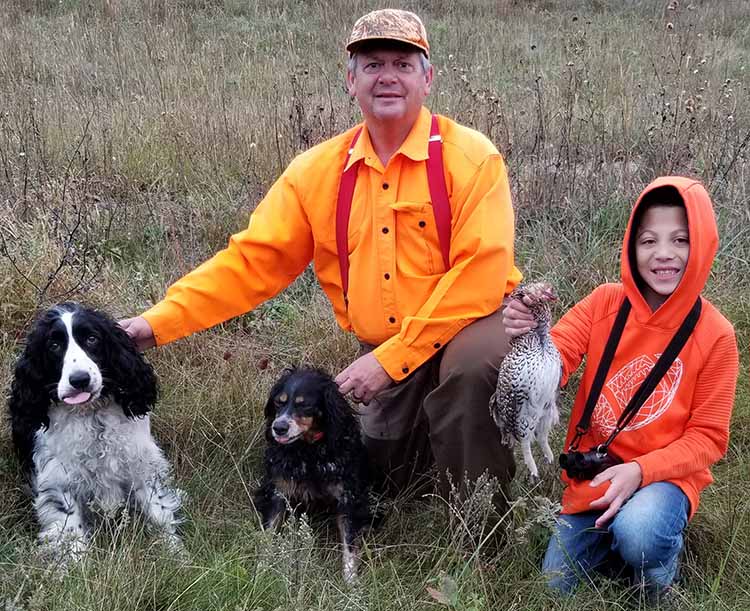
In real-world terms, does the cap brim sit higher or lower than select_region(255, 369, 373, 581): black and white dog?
higher

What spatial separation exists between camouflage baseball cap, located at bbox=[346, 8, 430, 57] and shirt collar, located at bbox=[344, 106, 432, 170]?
28 centimetres

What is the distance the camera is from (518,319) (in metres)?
2.54

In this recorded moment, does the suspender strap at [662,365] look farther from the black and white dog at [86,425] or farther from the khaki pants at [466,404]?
the black and white dog at [86,425]

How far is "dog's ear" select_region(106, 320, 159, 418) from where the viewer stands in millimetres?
3021

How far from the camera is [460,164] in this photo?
10.2 ft

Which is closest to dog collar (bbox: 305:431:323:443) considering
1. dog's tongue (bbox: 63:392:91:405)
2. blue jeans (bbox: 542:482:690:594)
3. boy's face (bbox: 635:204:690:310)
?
dog's tongue (bbox: 63:392:91:405)

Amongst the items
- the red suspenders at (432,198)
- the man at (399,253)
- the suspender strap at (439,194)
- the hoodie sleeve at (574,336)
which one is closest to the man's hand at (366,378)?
the man at (399,253)

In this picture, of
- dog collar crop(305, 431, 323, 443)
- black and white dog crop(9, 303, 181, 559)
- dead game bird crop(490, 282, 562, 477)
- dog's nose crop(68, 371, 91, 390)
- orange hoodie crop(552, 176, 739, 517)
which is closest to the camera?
dead game bird crop(490, 282, 562, 477)

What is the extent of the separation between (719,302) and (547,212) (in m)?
1.41

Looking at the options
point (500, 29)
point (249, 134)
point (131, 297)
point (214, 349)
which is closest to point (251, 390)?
point (214, 349)

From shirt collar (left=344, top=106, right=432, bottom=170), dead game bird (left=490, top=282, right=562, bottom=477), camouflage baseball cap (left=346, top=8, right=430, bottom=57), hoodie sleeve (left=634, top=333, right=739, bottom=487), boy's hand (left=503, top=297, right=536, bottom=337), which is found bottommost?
hoodie sleeve (left=634, top=333, right=739, bottom=487)

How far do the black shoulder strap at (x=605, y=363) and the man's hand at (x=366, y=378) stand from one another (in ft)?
2.39

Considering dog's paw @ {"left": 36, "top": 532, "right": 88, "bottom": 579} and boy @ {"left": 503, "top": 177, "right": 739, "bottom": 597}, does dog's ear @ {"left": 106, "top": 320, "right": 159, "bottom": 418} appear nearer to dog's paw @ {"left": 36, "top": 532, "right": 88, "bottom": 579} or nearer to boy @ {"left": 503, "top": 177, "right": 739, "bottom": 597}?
dog's paw @ {"left": 36, "top": 532, "right": 88, "bottom": 579}

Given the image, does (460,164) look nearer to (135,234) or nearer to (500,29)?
(135,234)
